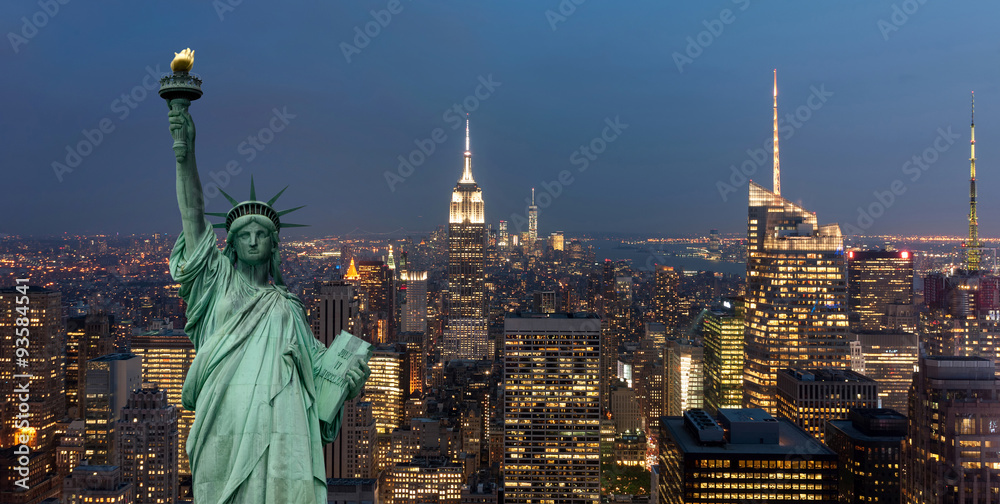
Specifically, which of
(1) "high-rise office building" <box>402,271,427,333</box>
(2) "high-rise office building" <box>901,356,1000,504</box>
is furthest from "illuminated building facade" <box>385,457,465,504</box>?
(1) "high-rise office building" <box>402,271,427,333</box>

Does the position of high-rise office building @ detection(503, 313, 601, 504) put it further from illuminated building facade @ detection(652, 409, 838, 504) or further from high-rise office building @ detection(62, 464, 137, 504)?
high-rise office building @ detection(62, 464, 137, 504)

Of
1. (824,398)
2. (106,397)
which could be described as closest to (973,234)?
(824,398)

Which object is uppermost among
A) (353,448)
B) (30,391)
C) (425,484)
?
(30,391)

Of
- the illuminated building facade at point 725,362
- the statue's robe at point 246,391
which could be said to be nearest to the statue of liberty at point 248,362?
the statue's robe at point 246,391

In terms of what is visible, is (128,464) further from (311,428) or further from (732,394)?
(732,394)

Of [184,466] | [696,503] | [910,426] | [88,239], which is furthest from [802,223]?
[88,239]

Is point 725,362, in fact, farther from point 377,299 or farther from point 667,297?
point 377,299
